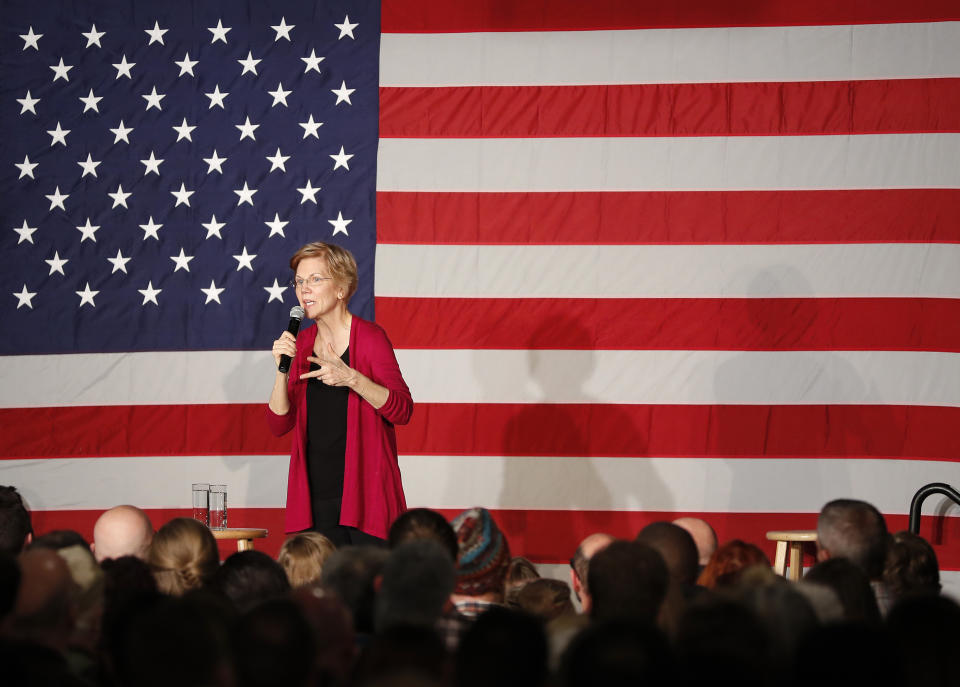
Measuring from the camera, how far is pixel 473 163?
5480 millimetres

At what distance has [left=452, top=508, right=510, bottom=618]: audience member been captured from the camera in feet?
8.42

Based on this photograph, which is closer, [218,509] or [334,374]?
[334,374]

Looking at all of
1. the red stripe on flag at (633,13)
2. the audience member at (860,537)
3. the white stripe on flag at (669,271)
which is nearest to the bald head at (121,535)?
the audience member at (860,537)

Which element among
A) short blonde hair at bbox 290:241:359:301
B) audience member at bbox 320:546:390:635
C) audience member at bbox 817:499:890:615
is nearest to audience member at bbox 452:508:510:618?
audience member at bbox 320:546:390:635

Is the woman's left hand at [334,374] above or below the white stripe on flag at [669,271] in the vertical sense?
below

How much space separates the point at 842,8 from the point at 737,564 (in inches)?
144

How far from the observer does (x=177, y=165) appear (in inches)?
220

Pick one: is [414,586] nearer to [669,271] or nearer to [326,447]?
[326,447]

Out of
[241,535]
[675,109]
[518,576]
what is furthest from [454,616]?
[675,109]

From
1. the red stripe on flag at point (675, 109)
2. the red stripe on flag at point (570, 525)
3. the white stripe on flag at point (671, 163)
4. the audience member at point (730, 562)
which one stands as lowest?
the red stripe on flag at point (570, 525)

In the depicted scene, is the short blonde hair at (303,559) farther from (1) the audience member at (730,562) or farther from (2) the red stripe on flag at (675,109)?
(2) the red stripe on flag at (675,109)

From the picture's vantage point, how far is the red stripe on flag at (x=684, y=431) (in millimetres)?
5172

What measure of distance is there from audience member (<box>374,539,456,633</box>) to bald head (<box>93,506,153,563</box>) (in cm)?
117

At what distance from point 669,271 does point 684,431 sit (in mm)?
823
